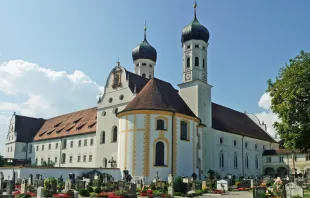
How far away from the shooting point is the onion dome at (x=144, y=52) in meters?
55.7

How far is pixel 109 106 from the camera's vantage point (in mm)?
47469

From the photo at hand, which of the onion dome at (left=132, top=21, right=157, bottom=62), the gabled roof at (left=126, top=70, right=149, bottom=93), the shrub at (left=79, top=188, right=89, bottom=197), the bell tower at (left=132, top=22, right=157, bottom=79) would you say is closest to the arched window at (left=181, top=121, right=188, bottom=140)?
the gabled roof at (left=126, top=70, right=149, bottom=93)

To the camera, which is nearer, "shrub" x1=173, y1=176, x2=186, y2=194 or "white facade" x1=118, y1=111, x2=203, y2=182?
"shrub" x1=173, y1=176, x2=186, y2=194

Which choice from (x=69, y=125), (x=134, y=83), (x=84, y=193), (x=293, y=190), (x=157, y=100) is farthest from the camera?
(x=69, y=125)

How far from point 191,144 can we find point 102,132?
518 inches

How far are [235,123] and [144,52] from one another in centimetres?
1943

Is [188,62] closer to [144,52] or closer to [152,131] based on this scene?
[144,52]

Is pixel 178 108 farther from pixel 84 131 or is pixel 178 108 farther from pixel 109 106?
pixel 84 131

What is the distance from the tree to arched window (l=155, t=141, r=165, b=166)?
13883 mm

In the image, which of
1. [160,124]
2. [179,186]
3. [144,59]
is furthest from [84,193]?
[144,59]

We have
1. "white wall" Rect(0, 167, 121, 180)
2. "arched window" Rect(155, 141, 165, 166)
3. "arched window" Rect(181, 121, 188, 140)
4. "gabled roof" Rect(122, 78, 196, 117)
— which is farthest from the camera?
"arched window" Rect(181, 121, 188, 140)

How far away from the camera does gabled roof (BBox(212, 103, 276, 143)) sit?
5466cm

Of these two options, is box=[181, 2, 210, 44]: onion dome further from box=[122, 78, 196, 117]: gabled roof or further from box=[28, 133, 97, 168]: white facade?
box=[28, 133, 97, 168]: white facade

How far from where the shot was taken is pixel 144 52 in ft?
183
